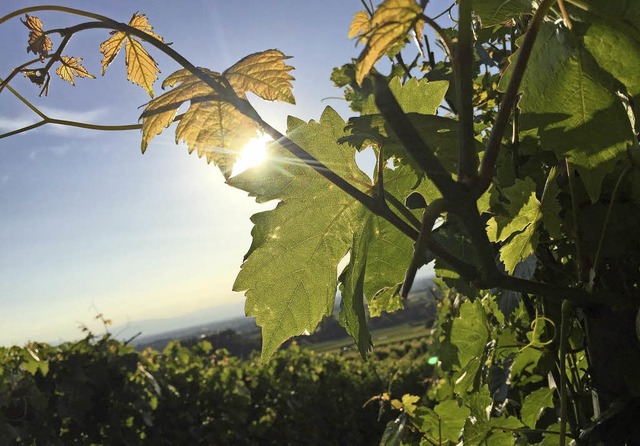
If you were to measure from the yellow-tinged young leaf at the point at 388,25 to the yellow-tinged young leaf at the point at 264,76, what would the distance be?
348 millimetres

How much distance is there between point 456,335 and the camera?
5.79 ft

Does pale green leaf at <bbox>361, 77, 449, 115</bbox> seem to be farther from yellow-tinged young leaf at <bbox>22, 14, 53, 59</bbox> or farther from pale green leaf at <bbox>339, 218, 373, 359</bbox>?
yellow-tinged young leaf at <bbox>22, 14, 53, 59</bbox>

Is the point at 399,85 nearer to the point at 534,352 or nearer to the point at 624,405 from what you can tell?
the point at 624,405

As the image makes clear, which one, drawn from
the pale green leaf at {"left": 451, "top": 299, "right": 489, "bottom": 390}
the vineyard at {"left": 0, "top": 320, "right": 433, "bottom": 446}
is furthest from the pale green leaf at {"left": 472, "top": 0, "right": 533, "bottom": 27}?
the vineyard at {"left": 0, "top": 320, "right": 433, "bottom": 446}

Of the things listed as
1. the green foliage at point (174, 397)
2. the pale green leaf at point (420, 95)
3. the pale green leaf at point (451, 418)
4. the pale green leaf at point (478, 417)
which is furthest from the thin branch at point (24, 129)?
the green foliage at point (174, 397)

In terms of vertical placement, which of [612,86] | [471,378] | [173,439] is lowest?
[173,439]

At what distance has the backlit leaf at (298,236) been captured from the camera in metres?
0.89

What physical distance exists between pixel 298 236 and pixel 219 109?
0.27m

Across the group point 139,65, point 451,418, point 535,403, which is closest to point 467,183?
point 139,65

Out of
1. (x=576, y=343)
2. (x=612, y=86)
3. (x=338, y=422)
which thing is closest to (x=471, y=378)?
(x=576, y=343)

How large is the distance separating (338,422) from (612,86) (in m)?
10.4

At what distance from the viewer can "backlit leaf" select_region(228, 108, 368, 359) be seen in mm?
894

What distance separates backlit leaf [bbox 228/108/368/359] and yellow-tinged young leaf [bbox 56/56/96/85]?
307 millimetres

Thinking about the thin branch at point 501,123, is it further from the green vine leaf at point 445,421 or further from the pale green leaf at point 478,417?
the green vine leaf at point 445,421
